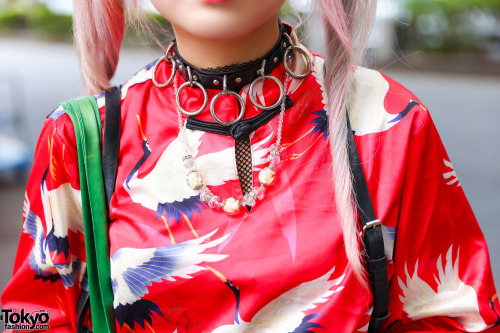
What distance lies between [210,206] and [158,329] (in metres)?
0.28

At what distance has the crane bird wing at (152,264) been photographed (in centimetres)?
123

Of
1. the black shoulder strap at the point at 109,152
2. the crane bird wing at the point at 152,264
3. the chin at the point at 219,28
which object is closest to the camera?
the chin at the point at 219,28

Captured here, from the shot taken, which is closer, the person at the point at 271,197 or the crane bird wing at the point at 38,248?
the person at the point at 271,197

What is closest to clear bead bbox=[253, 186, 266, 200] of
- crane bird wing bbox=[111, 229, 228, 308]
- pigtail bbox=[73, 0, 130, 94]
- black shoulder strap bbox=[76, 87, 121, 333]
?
crane bird wing bbox=[111, 229, 228, 308]

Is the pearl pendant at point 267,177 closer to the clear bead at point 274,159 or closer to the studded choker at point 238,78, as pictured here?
the clear bead at point 274,159

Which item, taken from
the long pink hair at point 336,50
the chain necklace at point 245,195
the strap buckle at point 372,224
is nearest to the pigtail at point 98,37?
the long pink hair at point 336,50

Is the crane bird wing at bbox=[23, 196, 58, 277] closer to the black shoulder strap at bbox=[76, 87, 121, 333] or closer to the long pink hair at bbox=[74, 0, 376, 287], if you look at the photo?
the black shoulder strap at bbox=[76, 87, 121, 333]

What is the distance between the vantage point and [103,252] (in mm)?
1320

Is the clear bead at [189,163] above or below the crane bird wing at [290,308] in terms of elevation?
A: above

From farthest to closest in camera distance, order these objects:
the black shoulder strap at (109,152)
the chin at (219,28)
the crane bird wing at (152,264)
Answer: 1. the black shoulder strap at (109,152)
2. the crane bird wing at (152,264)
3. the chin at (219,28)

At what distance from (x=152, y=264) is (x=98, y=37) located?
1.82 feet

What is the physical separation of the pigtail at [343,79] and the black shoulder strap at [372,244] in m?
0.01

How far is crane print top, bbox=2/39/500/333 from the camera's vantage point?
1217 mm

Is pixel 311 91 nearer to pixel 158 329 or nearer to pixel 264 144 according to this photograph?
pixel 264 144
